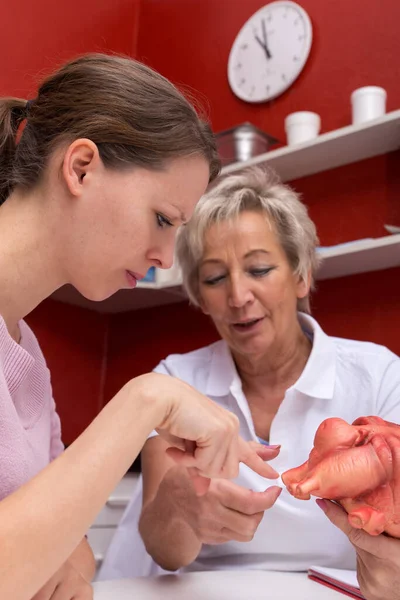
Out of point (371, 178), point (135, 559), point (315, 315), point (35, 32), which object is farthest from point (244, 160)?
point (135, 559)

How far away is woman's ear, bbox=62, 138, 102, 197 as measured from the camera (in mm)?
995

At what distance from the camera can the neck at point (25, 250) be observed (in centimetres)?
103

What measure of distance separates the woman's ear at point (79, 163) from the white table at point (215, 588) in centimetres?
65

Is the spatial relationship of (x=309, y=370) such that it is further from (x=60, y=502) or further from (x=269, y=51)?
(x=269, y=51)

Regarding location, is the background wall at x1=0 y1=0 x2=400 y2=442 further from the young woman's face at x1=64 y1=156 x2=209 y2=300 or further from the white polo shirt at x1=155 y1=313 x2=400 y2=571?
the young woman's face at x1=64 y1=156 x2=209 y2=300

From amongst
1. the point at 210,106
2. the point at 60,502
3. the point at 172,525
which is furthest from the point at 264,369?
the point at 210,106

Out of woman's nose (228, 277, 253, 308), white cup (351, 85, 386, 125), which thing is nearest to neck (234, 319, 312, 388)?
woman's nose (228, 277, 253, 308)

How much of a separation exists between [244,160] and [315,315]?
62cm

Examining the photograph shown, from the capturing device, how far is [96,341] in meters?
2.91

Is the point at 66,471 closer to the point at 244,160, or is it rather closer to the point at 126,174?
the point at 126,174

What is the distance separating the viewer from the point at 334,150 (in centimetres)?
218

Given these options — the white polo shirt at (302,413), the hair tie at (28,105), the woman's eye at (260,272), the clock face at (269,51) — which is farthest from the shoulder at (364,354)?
the clock face at (269,51)

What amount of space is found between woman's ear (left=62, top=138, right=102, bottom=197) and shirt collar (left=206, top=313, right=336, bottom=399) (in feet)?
2.55

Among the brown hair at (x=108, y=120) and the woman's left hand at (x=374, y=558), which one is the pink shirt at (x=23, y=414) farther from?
the woman's left hand at (x=374, y=558)
